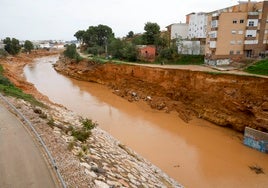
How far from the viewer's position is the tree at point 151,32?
4162cm

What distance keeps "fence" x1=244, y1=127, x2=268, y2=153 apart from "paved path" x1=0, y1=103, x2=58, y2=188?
14.8m

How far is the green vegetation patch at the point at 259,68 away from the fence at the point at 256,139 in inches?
335

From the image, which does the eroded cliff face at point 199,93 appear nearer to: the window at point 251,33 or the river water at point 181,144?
the river water at point 181,144

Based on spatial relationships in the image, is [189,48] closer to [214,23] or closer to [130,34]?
[214,23]

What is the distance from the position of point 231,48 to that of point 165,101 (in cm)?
1198

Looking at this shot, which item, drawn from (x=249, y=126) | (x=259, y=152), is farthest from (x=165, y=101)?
(x=259, y=152)

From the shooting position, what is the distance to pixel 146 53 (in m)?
36.1

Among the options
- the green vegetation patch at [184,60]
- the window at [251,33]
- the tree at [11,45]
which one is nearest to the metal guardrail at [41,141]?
the green vegetation patch at [184,60]

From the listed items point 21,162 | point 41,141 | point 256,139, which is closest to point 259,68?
point 256,139

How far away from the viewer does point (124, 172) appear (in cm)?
860

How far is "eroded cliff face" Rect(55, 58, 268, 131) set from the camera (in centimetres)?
1794

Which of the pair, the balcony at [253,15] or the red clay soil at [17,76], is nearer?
the red clay soil at [17,76]

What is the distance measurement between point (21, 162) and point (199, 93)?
747 inches

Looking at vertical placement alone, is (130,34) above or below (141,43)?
above
